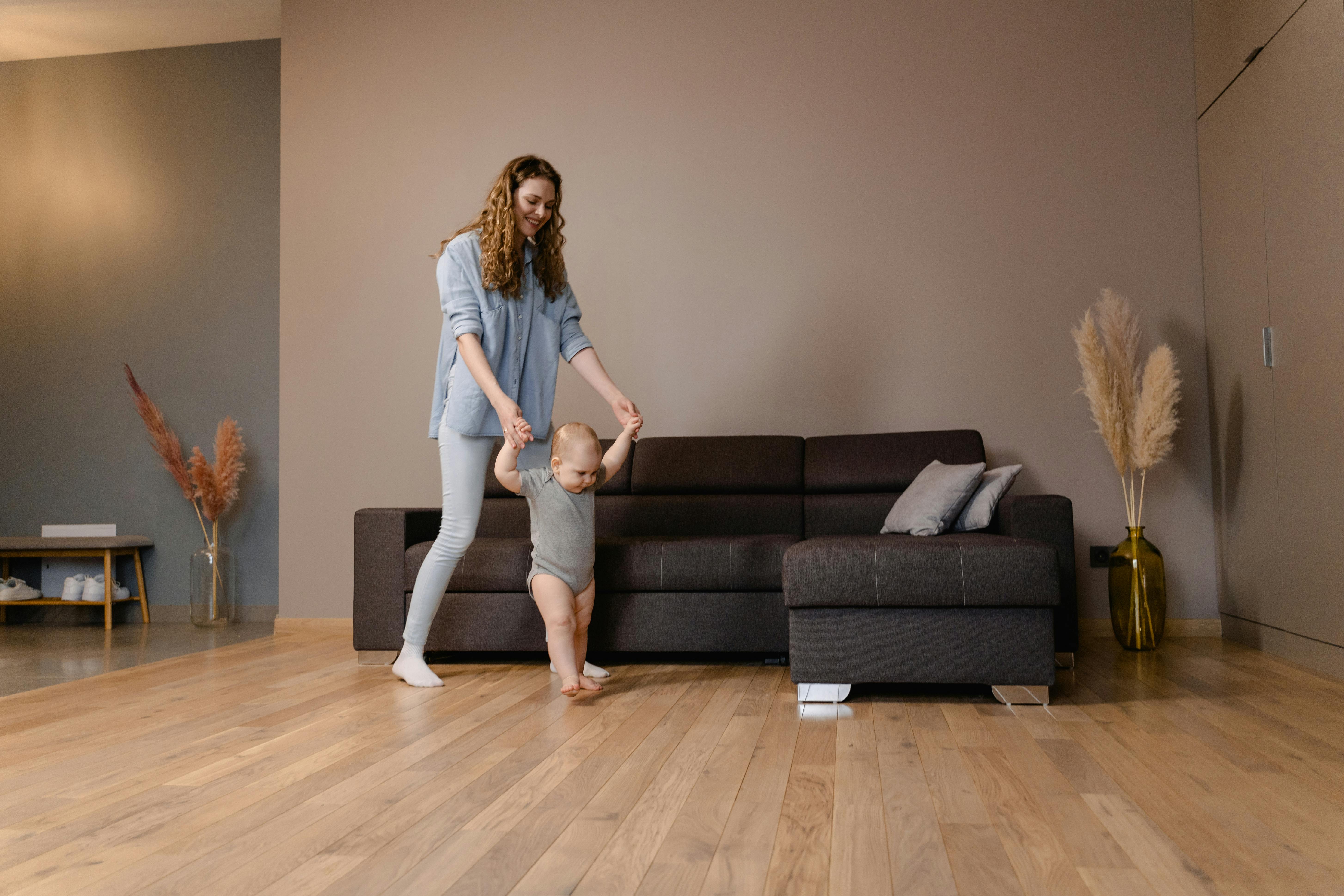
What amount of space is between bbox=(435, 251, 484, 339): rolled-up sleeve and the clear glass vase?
2.58 meters

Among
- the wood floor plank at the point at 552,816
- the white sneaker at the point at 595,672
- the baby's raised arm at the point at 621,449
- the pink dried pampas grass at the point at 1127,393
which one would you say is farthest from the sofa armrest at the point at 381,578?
the pink dried pampas grass at the point at 1127,393

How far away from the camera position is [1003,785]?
1.61 meters

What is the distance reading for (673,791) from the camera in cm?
159

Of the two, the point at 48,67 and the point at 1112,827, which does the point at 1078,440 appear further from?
the point at 48,67

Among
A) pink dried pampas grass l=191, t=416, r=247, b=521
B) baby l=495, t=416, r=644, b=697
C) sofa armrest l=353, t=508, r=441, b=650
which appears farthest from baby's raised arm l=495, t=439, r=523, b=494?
pink dried pampas grass l=191, t=416, r=247, b=521

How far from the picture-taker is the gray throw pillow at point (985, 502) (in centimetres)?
290

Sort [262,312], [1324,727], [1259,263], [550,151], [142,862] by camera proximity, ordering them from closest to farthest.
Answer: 1. [142,862]
2. [1324,727]
3. [1259,263]
4. [550,151]
5. [262,312]

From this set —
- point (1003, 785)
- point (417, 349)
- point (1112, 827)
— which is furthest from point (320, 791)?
point (417, 349)

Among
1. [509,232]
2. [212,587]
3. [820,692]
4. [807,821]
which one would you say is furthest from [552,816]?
[212,587]

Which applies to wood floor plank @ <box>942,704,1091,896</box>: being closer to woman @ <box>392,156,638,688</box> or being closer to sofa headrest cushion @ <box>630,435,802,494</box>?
woman @ <box>392,156,638,688</box>

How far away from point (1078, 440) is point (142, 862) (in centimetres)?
334

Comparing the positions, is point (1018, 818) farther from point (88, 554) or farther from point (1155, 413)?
point (88, 554)

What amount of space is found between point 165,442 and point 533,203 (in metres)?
3.00

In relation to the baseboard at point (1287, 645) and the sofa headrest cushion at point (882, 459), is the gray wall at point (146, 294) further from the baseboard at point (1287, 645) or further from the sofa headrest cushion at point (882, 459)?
the baseboard at point (1287, 645)
